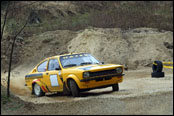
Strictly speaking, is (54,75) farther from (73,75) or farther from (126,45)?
(126,45)

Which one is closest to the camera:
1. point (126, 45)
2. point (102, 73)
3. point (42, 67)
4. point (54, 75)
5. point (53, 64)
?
point (102, 73)

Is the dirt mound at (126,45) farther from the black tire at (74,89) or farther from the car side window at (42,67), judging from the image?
the black tire at (74,89)

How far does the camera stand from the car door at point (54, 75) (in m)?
12.1

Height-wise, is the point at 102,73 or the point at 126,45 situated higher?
the point at 126,45

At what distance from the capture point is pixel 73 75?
36.8 feet

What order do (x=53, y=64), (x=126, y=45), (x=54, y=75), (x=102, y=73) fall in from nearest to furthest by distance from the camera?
(x=102, y=73), (x=54, y=75), (x=53, y=64), (x=126, y=45)

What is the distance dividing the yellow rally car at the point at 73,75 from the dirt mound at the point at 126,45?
13543 mm

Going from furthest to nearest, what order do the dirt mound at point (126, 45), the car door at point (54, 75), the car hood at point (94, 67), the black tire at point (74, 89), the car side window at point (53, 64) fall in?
1. the dirt mound at point (126, 45)
2. the car side window at point (53, 64)
3. the car door at point (54, 75)
4. the black tire at point (74, 89)
5. the car hood at point (94, 67)

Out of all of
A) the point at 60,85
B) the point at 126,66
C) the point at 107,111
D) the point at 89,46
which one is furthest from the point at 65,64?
the point at 89,46

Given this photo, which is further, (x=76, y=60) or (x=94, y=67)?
(x=76, y=60)

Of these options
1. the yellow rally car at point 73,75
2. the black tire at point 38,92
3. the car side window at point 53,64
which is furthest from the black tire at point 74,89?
the black tire at point 38,92

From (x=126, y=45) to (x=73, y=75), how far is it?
686 inches

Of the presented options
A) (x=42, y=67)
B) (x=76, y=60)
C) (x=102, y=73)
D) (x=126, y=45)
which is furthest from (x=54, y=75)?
(x=126, y=45)

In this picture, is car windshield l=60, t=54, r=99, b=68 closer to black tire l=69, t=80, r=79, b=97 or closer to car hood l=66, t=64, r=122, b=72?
car hood l=66, t=64, r=122, b=72
